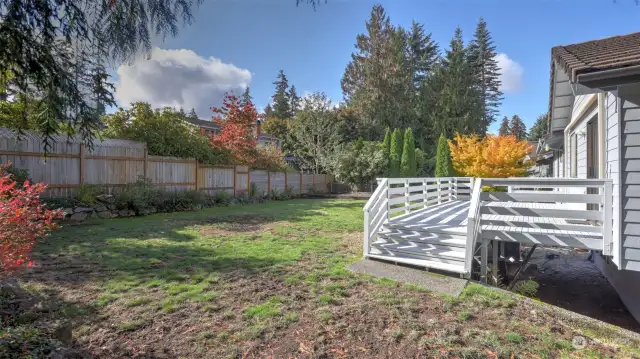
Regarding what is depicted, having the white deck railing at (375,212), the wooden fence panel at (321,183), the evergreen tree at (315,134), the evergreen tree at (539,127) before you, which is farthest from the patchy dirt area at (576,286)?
the evergreen tree at (539,127)

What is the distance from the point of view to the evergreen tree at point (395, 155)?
22641mm

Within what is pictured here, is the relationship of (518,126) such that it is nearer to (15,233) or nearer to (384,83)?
(384,83)

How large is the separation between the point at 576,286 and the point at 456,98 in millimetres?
28122

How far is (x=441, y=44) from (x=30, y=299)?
39.3 metres

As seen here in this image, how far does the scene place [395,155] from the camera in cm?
2277

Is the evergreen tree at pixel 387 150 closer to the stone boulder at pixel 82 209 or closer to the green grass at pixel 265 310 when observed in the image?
the stone boulder at pixel 82 209

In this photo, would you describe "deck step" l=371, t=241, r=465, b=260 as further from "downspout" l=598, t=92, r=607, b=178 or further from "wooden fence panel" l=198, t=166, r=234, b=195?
"wooden fence panel" l=198, t=166, r=234, b=195

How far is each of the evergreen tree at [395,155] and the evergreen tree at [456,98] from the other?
9.53 m

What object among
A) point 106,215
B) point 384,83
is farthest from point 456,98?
point 106,215

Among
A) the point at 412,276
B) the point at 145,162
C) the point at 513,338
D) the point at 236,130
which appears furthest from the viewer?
the point at 236,130

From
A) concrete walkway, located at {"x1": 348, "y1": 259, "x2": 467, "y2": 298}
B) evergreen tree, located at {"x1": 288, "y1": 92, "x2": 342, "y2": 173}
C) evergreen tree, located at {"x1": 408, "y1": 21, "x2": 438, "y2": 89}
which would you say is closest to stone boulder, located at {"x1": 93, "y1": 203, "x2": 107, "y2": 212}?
concrete walkway, located at {"x1": 348, "y1": 259, "x2": 467, "y2": 298}

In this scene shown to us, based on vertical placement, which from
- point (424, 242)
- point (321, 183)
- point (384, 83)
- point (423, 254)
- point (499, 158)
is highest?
point (384, 83)

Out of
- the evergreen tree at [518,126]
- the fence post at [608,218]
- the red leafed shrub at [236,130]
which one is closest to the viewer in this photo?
the fence post at [608,218]

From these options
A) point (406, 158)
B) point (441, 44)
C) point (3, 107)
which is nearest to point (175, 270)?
point (3, 107)
